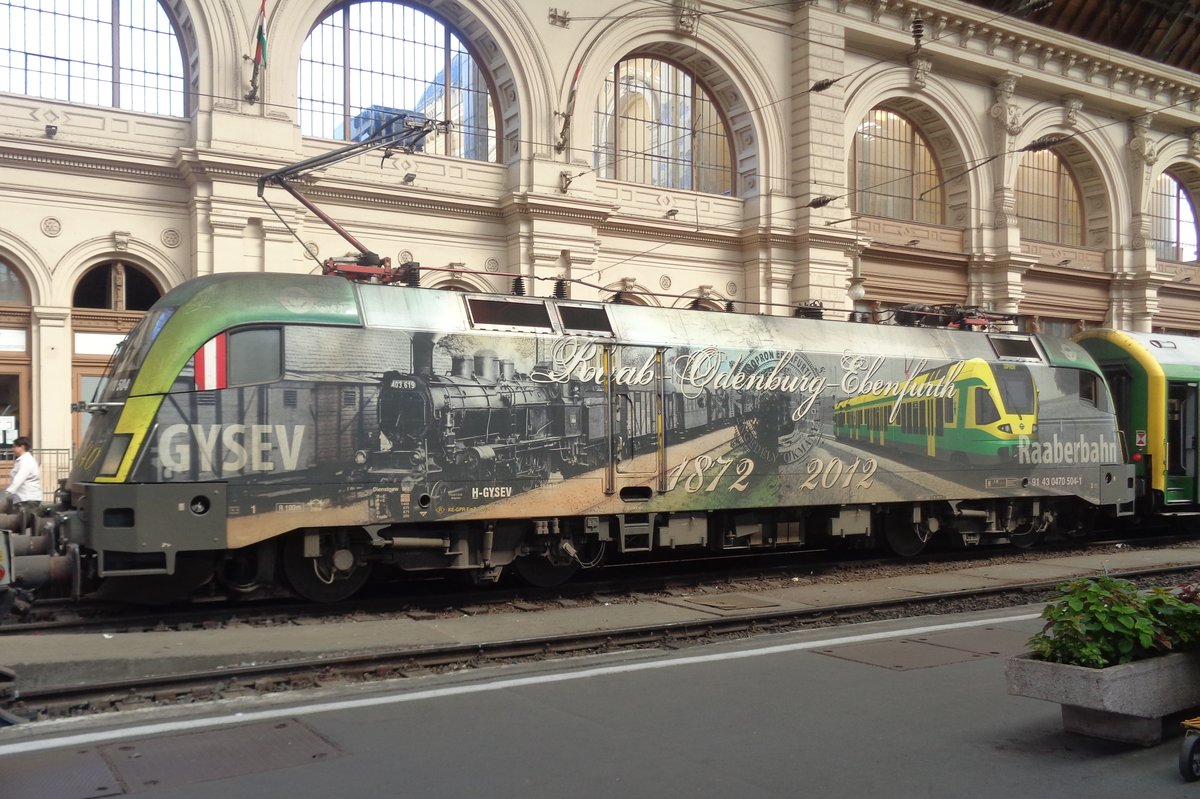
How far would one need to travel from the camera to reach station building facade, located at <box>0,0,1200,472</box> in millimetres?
19734

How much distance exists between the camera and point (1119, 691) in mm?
6027

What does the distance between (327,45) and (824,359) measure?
14.0 m

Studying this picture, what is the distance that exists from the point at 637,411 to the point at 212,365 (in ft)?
16.5

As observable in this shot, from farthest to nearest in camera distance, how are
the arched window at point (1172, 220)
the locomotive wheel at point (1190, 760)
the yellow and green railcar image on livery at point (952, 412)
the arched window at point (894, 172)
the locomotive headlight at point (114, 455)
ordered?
the arched window at point (1172, 220) < the arched window at point (894, 172) < the yellow and green railcar image on livery at point (952, 412) < the locomotive headlight at point (114, 455) < the locomotive wheel at point (1190, 760)

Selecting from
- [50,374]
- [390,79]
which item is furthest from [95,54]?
[50,374]

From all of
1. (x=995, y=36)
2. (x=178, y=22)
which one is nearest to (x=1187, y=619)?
(x=178, y=22)

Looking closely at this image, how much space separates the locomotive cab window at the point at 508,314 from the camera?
11.8 metres

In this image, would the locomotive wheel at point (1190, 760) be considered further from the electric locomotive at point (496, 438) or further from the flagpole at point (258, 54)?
the flagpole at point (258, 54)

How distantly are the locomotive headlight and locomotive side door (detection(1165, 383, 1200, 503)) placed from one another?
1710 centimetres

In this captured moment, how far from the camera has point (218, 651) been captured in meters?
9.10

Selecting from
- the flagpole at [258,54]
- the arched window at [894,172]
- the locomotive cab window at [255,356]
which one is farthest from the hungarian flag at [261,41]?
the arched window at [894,172]

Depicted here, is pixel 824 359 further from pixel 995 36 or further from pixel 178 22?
pixel 995 36

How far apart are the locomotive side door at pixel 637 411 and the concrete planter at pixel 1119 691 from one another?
6.59 m

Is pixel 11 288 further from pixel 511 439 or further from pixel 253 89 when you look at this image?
pixel 511 439
